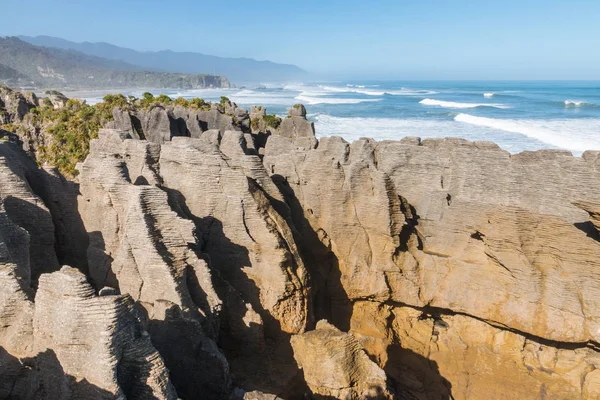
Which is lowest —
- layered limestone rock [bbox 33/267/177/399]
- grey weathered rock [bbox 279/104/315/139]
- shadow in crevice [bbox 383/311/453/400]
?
shadow in crevice [bbox 383/311/453/400]

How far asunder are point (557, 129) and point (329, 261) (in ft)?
157

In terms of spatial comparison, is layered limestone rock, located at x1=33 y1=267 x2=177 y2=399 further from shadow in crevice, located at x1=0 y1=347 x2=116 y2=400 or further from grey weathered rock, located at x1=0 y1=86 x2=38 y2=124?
grey weathered rock, located at x1=0 y1=86 x2=38 y2=124

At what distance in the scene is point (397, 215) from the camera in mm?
10273

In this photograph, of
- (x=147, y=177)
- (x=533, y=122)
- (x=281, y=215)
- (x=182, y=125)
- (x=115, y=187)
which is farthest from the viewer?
(x=533, y=122)

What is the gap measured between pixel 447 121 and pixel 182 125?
45.2 meters

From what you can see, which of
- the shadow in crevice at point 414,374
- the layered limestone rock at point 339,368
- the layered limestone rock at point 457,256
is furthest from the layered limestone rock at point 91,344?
the shadow in crevice at point 414,374

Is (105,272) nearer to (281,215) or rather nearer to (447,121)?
(281,215)

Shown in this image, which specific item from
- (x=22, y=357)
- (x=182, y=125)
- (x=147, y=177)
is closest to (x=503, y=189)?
(x=147, y=177)

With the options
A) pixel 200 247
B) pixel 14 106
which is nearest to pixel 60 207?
pixel 200 247

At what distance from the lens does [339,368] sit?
756 centimetres

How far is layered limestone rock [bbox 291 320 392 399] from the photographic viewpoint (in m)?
7.60

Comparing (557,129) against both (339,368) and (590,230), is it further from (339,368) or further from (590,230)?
(339,368)

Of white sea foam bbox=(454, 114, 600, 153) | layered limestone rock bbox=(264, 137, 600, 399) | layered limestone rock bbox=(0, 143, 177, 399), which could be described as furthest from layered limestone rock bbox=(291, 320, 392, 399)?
white sea foam bbox=(454, 114, 600, 153)

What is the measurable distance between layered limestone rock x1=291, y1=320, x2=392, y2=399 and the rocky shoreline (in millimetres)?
25
